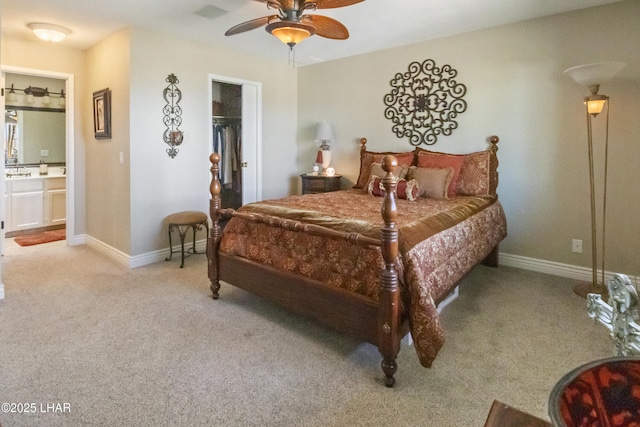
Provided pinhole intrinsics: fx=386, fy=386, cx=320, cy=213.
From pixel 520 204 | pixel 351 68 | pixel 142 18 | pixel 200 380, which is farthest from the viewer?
pixel 351 68

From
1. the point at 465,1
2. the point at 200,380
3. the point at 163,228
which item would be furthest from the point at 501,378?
the point at 163,228

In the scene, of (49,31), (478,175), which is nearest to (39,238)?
(49,31)

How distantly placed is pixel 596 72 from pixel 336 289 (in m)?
2.49

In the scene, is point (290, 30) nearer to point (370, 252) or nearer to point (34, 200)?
point (370, 252)

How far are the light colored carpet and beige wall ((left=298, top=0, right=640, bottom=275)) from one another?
641mm

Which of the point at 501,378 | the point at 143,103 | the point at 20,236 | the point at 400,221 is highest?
the point at 143,103

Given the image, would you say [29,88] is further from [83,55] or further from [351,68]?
[351,68]

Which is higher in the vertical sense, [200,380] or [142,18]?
[142,18]

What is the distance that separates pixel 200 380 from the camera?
198 cm

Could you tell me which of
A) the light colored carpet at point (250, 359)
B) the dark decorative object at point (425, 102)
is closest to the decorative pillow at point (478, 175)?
the dark decorative object at point (425, 102)

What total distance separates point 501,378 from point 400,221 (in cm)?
99

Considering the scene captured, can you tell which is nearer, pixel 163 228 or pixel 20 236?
pixel 163 228

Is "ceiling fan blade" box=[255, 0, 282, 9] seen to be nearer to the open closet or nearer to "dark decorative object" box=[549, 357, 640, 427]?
"dark decorative object" box=[549, 357, 640, 427]

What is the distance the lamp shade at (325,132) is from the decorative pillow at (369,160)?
1.75ft
